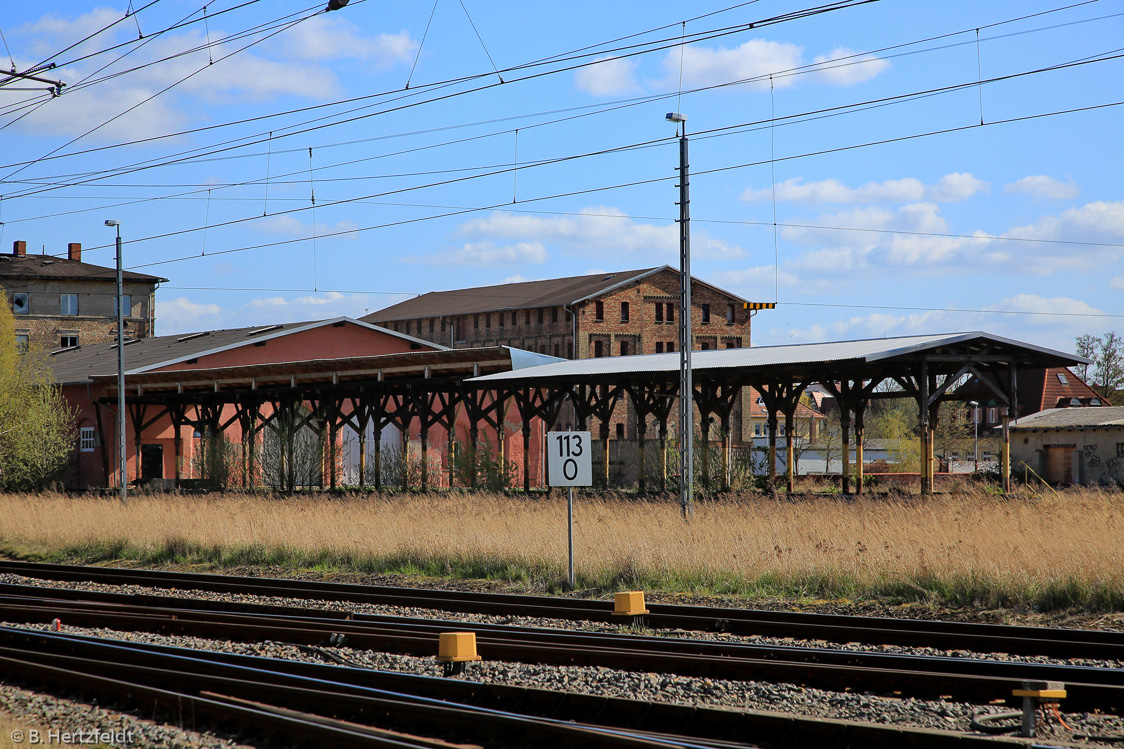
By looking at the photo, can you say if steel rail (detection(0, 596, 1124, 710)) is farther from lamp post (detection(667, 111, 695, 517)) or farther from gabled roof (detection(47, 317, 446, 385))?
gabled roof (detection(47, 317, 446, 385))

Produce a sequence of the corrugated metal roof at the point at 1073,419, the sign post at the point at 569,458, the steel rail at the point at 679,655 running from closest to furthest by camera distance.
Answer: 1. the steel rail at the point at 679,655
2. the sign post at the point at 569,458
3. the corrugated metal roof at the point at 1073,419

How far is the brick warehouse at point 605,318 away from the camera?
6988 cm

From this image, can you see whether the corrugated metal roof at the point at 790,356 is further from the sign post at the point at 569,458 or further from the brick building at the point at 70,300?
the brick building at the point at 70,300

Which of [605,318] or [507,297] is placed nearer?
[605,318]

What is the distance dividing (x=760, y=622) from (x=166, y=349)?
42405 millimetres

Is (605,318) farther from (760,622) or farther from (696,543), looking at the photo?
(760,622)

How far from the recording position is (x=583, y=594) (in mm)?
13789

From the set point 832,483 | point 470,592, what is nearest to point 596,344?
point 832,483

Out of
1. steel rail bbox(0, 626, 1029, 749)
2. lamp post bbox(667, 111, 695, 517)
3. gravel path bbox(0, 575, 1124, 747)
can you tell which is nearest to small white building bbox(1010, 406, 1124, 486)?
lamp post bbox(667, 111, 695, 517)

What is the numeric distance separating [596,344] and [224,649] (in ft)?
199

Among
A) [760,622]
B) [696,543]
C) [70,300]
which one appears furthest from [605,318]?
[760,622]

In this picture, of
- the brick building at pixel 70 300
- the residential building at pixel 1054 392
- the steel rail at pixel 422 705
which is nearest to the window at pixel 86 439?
the brick building at pixel 70 300

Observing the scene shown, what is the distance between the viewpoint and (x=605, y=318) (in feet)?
231

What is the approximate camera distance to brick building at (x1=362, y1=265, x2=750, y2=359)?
230 feet
